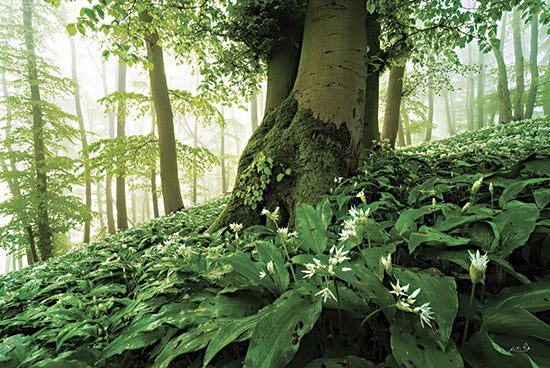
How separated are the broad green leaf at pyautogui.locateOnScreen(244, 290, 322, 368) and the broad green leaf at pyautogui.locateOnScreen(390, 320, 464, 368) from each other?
20 cm

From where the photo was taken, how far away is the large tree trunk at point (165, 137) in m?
5.48

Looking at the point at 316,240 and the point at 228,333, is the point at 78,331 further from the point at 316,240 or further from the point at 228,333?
the point at 316,240

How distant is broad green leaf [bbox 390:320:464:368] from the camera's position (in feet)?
1.70

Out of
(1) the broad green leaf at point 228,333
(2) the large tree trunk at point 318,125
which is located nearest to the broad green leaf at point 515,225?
(1) the broad green leaf at point 228,333

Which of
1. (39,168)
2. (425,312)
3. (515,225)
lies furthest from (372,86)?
(39,168)

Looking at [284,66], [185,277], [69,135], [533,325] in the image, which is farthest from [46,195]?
[533,325]

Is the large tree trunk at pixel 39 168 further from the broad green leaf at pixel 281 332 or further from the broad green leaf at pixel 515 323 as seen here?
the broad green leaf at pixel 515 323

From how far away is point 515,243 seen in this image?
745 mm

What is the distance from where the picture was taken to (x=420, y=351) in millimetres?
551

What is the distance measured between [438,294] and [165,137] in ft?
19.6

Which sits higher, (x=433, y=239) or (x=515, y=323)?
(x=433, y=239)

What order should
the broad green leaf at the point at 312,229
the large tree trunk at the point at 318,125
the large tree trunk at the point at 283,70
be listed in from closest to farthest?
the broad green leaf at the point at 312,229 < the large tree trunk at the point at 318,125 < the large tree trunk at the point at 283,70

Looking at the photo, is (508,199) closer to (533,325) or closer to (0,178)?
(533,325)

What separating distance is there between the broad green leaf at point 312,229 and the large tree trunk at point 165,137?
16.7 feet
